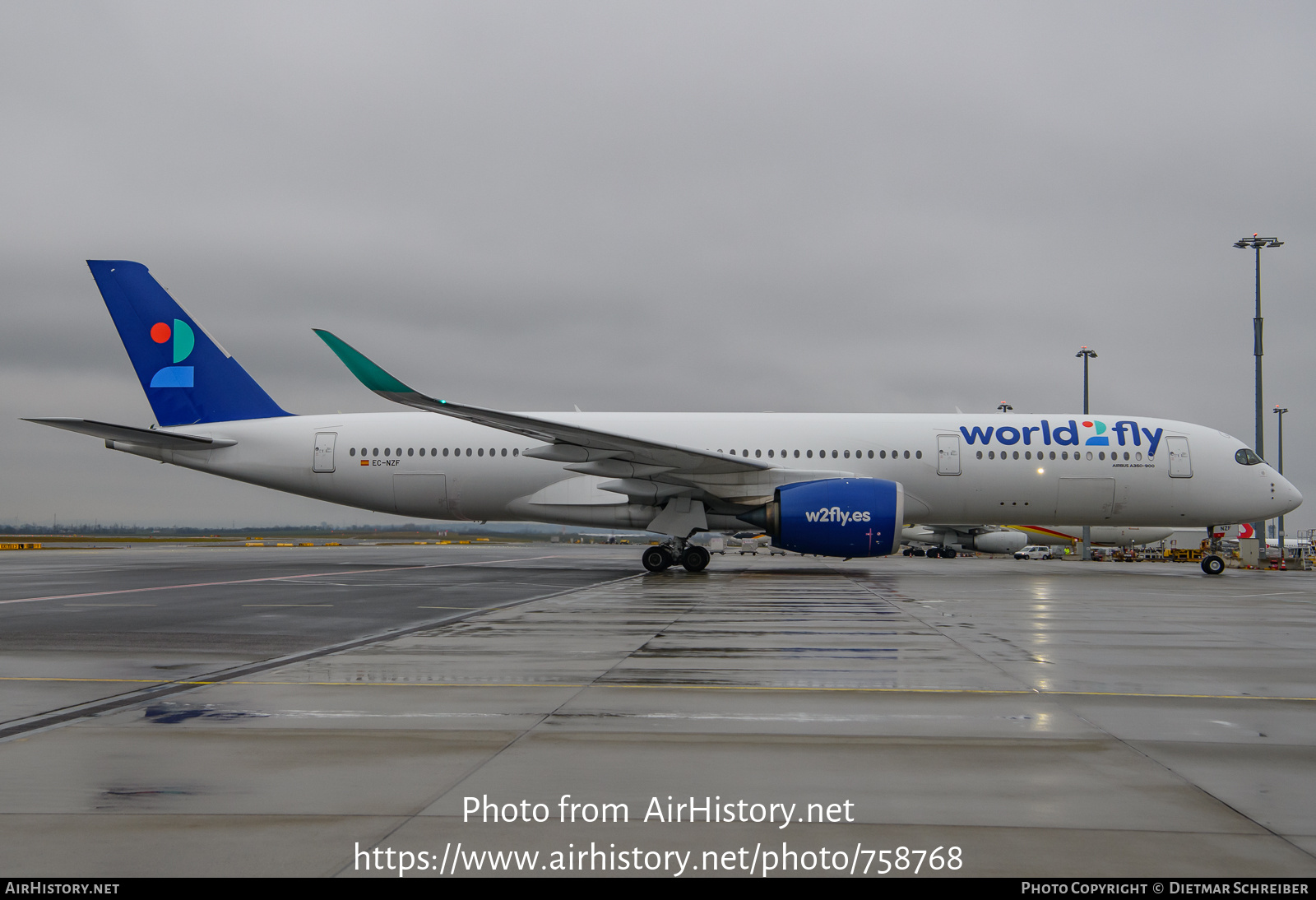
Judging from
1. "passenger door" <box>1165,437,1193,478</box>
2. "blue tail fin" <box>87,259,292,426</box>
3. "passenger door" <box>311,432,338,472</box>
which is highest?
"blue tail fin" <box>87,259,292,426</box>

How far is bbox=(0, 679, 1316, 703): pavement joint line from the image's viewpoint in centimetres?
545

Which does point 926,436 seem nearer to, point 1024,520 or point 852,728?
point 1024,520

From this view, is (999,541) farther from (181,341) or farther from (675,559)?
(181,341)

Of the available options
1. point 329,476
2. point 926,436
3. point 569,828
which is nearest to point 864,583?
point 926,436

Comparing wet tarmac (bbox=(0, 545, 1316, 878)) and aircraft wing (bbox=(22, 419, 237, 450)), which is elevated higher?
aircraft wing (bbox=(22, 419, 237, 450))

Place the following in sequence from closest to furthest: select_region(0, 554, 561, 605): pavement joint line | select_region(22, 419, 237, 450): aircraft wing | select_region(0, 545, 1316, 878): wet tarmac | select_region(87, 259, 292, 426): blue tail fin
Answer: select_region(0, 545, 1316, 878): wet tarmac
select_region(0, 554, 561, 605): pavement joint line
select_region(22, 419, 237, 450): aircraft wing
select_region(87, 259, 292, 426): blue tail fin

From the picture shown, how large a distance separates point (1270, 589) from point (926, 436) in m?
6.86

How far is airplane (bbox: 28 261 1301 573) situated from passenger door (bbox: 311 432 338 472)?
4cm

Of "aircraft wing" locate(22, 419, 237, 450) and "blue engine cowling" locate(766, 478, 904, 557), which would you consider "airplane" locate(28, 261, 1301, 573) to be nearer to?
"aircraft wing" locate(22, 419, 237, 450)

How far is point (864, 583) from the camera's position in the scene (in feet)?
52.1

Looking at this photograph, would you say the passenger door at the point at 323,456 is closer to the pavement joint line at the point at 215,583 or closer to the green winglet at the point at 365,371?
the pavement joint line at the point at 215,583

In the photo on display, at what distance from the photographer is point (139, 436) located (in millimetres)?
18875

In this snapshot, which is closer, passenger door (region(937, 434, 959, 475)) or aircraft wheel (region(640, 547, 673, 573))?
aircraft wheel (region(640, 547, 673, 573))

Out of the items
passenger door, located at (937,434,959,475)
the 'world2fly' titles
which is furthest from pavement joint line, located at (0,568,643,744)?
the 'world2fly' titles
